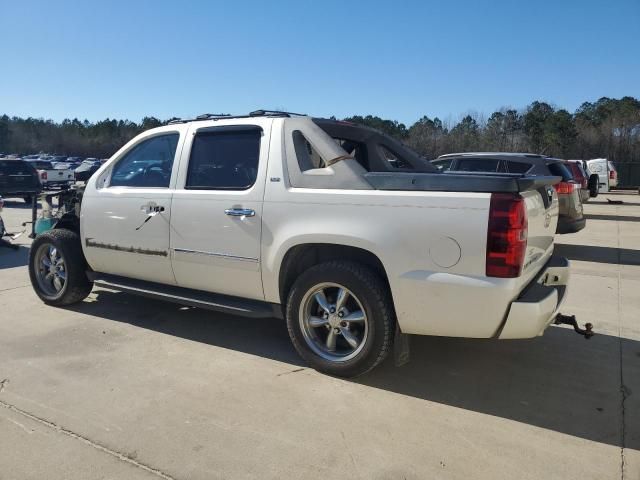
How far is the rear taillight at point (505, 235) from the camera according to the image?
9.91 feet

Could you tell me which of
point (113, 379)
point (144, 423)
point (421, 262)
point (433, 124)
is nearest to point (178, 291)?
point (113, 379)

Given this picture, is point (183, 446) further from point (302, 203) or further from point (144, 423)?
point (302, 203)

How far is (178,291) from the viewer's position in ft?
14.8

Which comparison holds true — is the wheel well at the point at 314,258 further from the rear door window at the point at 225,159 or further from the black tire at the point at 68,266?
the black tire at the point at 68,266

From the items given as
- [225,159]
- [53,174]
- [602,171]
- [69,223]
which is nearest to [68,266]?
[69,223]

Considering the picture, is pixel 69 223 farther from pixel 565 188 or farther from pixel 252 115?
pixel 565 188

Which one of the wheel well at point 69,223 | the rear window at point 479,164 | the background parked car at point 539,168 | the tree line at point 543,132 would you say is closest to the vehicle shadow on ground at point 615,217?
the background parked car at point 539,168

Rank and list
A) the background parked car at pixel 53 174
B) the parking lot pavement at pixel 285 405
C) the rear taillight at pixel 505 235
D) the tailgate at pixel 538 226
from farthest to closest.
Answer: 1. the background parked car at pixel 53 174
2. the tailgate at pixel 538 226
3. the rear taillight at pixel 505 235
4. the parking lot pavement at pixel 285 405

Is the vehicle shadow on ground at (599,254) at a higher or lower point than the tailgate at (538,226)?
lower

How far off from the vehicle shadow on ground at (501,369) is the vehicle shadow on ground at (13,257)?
11.5 ft

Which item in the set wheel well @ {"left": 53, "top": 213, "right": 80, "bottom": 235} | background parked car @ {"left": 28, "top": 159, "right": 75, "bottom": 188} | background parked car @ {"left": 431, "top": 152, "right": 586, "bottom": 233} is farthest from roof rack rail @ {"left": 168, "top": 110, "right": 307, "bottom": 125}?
background parked car @ {"left": 28, "top": 159, "right": 75, "bottom": 188}

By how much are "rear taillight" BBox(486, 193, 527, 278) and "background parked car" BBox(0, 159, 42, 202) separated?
17.7 meters

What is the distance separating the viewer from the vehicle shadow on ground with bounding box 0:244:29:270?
7.98m

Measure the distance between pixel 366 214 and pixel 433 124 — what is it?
54894 millimetres
